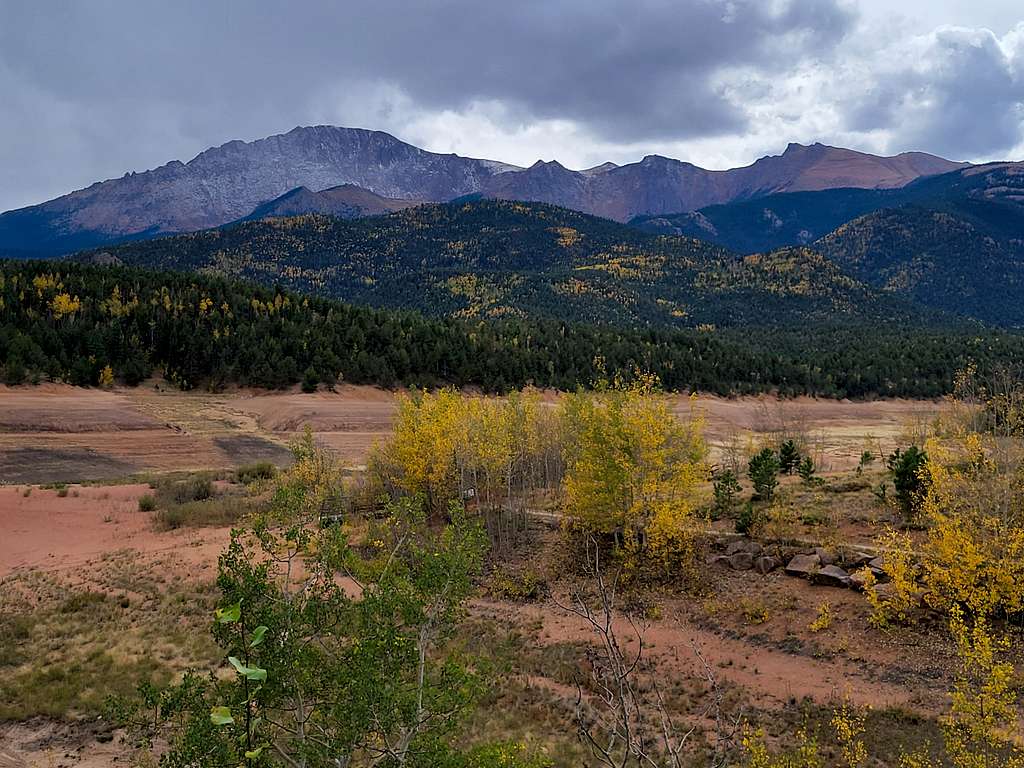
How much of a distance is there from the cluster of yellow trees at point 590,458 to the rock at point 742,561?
1950 mm

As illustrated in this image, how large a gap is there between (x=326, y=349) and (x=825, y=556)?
71.2m

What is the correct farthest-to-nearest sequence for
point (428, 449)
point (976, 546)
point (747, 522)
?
point (428, 449) < point (747, 522) < point (976, 546)

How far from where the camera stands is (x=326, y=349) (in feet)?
270

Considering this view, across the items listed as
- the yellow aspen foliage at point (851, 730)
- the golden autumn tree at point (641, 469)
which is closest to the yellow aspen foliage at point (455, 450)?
the golden autumn tree at point (641, 469)

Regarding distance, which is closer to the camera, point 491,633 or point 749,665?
point 749,665

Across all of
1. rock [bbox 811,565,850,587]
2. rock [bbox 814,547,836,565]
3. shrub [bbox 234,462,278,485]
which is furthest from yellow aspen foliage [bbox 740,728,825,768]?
shrub [bbox 234,462,278,485]

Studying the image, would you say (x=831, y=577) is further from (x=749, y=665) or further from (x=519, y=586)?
(x=519, y=586)

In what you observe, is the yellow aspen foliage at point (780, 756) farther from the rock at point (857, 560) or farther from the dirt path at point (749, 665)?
the rock at point (857, 560)

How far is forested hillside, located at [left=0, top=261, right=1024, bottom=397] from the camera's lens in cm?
7612

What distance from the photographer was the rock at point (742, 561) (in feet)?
76.6

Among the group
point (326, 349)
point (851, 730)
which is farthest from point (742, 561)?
point (326, 349)

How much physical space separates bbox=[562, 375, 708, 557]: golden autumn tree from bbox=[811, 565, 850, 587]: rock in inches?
175

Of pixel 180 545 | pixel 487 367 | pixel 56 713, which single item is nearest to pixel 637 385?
pixel 56 713

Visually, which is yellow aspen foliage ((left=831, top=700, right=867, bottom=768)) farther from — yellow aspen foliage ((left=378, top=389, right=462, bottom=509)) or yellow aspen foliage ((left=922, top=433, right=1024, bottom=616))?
yellow aspen foliage ((left=378, top=389, right=462, bottom=509))
